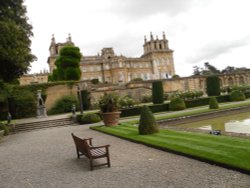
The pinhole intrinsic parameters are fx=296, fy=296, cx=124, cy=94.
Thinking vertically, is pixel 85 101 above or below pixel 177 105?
above

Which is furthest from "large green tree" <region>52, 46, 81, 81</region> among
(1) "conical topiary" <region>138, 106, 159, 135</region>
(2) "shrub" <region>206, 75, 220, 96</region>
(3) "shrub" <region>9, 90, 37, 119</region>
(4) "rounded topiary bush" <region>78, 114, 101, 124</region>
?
(1) "conical topiary" <region>138, 106, 159, 135</region>

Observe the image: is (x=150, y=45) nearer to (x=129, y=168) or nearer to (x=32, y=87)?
(x=32, y=87)

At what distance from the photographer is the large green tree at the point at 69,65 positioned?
39.8 metres

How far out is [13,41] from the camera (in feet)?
49.0

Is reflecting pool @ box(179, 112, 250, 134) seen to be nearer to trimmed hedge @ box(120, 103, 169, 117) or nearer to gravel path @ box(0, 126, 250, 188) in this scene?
gravel path @ box(0, 126, 250, 188)

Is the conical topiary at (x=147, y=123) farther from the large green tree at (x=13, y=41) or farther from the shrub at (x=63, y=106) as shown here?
the shrub at (x=63, y=106)

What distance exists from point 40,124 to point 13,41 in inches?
273

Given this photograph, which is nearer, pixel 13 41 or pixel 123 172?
pixel 123 172

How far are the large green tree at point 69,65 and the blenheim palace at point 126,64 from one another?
25590 millimetres

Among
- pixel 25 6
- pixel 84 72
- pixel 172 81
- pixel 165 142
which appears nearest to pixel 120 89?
pixel 172 81

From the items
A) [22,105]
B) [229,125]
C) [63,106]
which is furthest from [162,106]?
[22,105]

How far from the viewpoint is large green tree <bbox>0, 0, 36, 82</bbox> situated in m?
14.6

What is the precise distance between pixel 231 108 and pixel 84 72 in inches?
2151

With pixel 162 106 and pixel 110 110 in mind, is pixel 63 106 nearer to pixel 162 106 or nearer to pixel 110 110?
pixel 162 106
